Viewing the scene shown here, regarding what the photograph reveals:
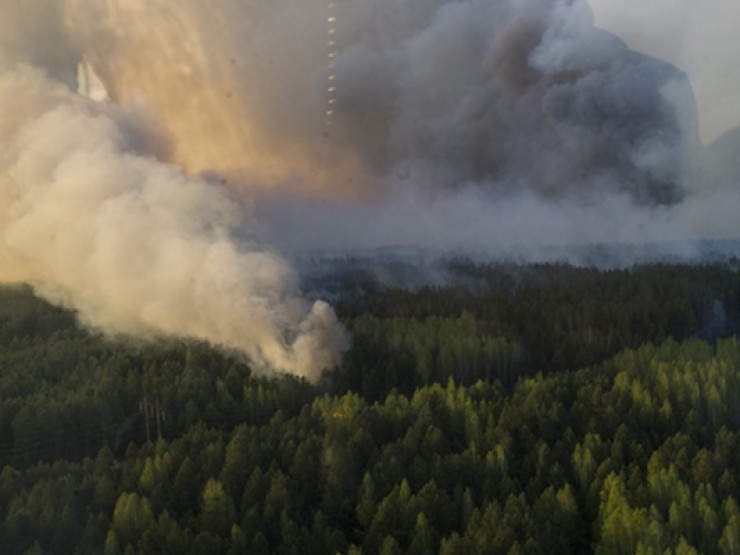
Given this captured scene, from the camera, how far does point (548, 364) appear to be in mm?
103750

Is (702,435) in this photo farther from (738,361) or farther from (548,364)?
(548,364)

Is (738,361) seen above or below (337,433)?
above

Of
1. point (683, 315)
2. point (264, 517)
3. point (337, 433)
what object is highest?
point (683, 315)

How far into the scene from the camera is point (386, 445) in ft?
192

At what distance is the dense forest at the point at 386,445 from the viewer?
4341 cm

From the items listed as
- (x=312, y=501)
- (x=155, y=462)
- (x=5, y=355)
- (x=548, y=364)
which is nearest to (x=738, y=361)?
(x=548, y=364)

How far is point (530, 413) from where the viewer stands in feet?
214

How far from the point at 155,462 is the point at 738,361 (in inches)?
2407

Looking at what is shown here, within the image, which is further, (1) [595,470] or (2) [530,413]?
(2) [530,413]

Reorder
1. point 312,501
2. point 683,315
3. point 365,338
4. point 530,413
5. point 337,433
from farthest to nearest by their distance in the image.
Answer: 1. point 683,315
2. point 365,338
3. point 530,413
4. point 337,433
5. point 312,501

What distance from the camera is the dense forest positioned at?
142ft

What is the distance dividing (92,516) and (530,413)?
35527mm

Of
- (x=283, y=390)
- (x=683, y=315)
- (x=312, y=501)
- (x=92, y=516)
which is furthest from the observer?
(x=683, y=315)

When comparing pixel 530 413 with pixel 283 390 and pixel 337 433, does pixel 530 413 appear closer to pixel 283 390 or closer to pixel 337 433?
pixel 337 433
